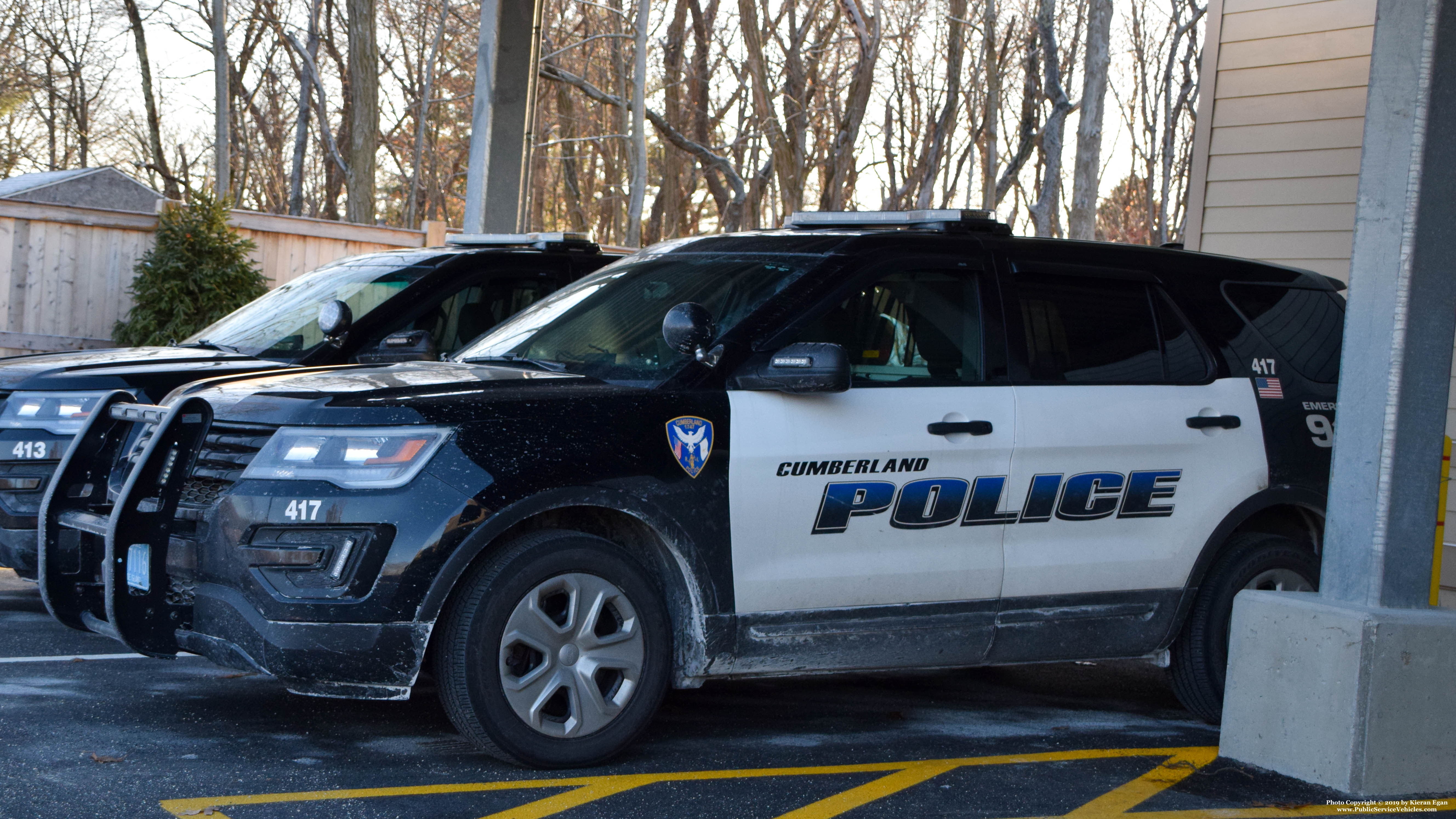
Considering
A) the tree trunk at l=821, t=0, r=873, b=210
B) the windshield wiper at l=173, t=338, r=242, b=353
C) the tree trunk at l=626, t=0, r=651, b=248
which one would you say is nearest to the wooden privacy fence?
the windshield wiper at l=173, t=338, r=242, b=353

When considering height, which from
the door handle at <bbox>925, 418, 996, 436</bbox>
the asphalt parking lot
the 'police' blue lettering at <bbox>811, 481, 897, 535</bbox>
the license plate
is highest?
the door handle at <bbox>925, 418, 996, 436</bbox>

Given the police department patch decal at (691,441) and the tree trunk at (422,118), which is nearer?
the police department patch decal at (691,441)

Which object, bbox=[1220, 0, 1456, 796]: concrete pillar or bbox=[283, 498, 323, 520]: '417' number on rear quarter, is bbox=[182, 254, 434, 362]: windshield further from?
bbox=[1220, 0, 1456, 796]: concrete pillar

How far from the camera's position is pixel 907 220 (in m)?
5.81

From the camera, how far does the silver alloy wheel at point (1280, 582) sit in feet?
19.5

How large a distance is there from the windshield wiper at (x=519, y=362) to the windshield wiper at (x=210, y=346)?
111 inches

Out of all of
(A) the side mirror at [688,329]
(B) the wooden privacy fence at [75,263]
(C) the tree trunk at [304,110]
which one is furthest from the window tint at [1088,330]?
(C) the tree trunk at [304,110]

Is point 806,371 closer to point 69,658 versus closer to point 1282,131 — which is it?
point 69,658

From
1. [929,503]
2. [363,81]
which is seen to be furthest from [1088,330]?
[363,81]

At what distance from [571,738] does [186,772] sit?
46.0 inches

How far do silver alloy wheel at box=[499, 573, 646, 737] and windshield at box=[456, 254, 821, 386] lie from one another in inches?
30.0

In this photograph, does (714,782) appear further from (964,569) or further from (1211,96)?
(1211,96)

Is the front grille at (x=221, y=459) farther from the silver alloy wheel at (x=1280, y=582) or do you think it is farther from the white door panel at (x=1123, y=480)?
the silver alloy wheel at (x=1280, y=582)

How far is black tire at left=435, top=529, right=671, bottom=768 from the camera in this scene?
456cm
